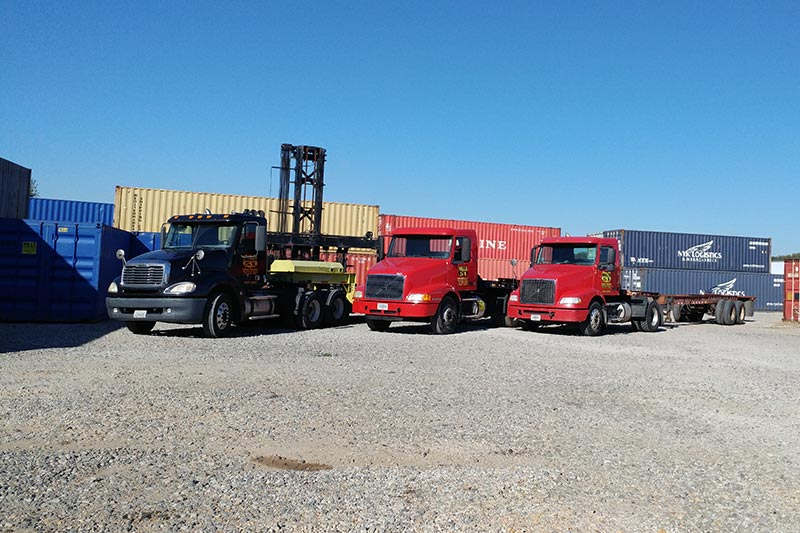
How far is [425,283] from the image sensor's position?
15664 mm

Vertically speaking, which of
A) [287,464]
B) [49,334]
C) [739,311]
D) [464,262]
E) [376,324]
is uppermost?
[464,262]

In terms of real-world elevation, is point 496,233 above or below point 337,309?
above

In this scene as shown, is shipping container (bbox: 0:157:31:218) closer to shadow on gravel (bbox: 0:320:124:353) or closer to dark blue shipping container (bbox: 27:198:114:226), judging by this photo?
dark blue shipping container (bbox: 27:198:114:226)

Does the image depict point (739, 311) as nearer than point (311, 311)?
No

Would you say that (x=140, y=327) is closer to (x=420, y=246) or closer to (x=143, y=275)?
(x=143, y=275)

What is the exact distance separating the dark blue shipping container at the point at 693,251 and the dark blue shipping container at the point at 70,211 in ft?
79.8

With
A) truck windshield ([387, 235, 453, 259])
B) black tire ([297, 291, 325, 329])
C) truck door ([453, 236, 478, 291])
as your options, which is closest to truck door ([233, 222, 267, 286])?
black tire ([297, 291, 325, 329])

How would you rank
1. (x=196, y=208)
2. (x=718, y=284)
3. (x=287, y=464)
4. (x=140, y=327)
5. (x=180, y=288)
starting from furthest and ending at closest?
(x=718, y=284) < (x=196, y=208) < (x=140, y=327) < (x=180, y=288) < (x=287, y=464)

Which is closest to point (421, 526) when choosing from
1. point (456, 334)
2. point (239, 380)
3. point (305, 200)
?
point (239, 380)

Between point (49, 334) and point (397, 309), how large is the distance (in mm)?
7068

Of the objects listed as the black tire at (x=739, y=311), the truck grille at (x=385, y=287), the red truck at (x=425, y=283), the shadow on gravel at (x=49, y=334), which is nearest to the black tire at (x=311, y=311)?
the red truck at (x=425, y=283)

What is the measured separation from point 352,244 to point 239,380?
9.27m

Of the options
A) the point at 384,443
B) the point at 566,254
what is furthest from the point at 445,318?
the point at 384,443

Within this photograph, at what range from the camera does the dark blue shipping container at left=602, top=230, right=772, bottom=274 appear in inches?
1428
